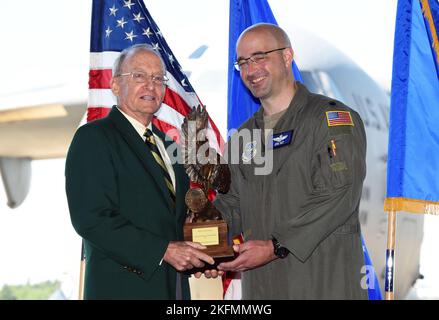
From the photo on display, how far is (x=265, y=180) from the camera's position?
3.44m

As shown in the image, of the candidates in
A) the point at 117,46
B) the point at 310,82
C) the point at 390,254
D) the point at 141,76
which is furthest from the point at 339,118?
the point at 310,82

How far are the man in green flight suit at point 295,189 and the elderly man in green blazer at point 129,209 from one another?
14.1 inches

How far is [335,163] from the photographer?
321cm

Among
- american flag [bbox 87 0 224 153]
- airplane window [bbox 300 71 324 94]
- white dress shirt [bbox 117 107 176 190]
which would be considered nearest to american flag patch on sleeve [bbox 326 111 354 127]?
white dress shirt [bbox 117 107 176 190]

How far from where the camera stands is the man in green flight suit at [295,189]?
3.20 m

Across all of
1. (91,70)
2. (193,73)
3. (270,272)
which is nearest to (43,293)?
(193,73)

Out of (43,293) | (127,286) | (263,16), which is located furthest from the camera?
(43,293)

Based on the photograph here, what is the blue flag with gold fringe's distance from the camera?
196 inches

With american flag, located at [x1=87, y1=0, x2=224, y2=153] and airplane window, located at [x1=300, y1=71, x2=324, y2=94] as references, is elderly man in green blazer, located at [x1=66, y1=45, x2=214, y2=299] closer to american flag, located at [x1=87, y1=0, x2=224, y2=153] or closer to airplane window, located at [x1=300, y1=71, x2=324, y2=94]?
american flag, located at [x1=87, y1=0, x2=224, y2=153]

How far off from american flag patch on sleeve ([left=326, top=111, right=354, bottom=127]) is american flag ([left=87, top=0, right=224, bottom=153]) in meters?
2.11

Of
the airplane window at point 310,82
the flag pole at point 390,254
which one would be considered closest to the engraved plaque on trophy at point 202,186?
the flag pole at point 390,254

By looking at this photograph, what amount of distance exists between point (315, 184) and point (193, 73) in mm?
6761

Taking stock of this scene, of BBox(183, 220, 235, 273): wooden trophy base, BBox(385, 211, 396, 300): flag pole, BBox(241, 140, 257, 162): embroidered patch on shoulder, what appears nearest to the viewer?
BBox(183, 220, 235, 273): wooden trophy base

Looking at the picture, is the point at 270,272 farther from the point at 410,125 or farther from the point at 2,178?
the point at 2,178
